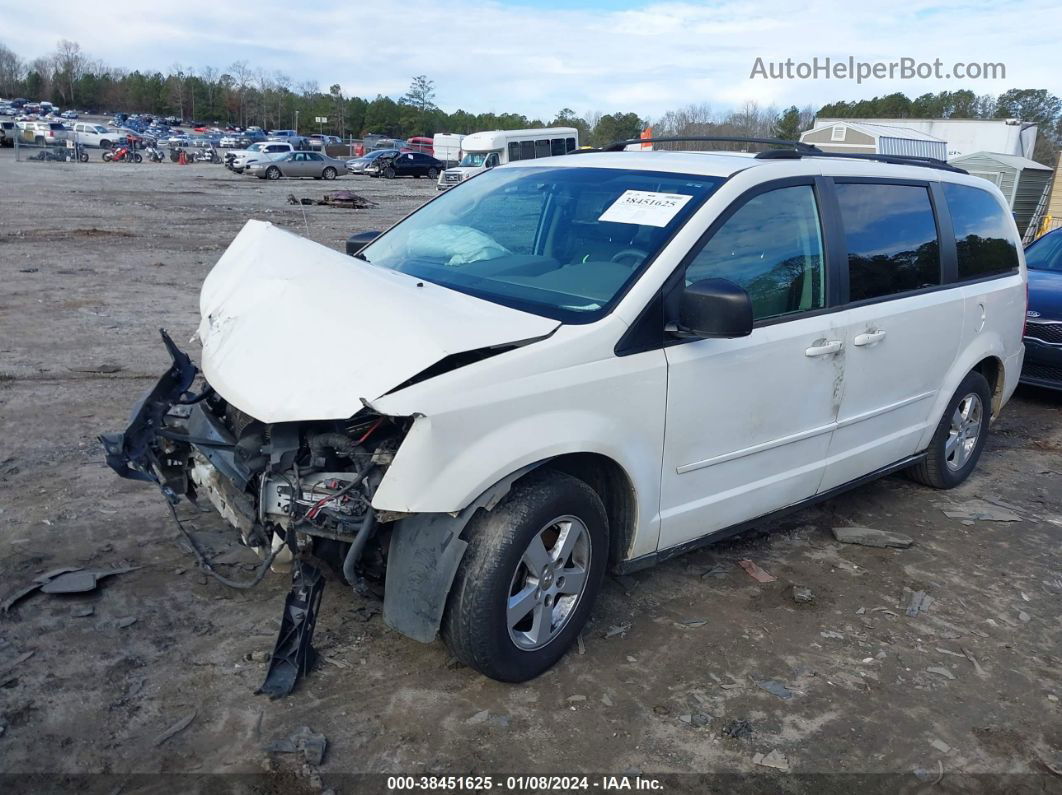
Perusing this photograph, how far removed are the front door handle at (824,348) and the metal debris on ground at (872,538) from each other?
1258 mm

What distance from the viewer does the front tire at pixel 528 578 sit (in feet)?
9.93

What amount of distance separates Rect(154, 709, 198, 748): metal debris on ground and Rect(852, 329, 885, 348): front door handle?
3252 millimetres

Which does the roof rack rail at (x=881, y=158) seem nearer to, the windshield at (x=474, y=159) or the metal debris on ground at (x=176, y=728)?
the metal debris on ground at (x=176, y=728)

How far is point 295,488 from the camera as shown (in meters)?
3.04

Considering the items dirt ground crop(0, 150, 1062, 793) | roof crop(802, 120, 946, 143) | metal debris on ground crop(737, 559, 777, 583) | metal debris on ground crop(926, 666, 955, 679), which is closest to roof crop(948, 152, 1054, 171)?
roof crop(802, 120, 946, 143)

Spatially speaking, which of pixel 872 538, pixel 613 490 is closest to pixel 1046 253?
Answer: pixel 872 538

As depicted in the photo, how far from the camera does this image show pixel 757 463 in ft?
12.9

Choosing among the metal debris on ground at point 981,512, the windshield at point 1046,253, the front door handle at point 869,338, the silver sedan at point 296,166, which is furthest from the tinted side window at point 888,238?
the silver sedan at point 296,166

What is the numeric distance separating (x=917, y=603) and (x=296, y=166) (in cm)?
3967

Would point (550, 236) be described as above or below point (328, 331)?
above

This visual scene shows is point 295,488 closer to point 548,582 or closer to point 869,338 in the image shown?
point 548,582

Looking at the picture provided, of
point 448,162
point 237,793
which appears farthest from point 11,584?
point 448,162

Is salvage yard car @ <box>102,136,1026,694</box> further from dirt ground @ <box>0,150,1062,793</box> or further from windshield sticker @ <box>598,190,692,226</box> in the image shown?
dirt ground @ <box>0,150,1062,793</box>

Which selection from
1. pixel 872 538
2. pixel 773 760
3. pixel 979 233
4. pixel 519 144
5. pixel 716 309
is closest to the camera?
pixel 773 760
